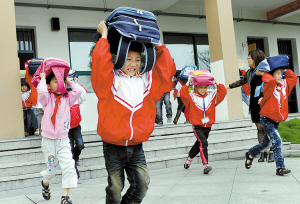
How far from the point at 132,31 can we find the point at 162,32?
10315mm

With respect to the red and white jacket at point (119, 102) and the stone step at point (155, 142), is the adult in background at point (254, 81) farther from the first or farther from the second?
the red and white jacket at point (119, 102)

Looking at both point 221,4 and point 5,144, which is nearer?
point 5,144

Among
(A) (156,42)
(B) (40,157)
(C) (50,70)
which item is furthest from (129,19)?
(B) (40,157)

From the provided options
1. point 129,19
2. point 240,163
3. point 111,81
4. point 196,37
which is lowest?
point 240,163

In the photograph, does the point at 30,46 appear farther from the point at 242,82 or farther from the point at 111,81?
the point at 111,81

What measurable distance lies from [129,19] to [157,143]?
5.04 metres

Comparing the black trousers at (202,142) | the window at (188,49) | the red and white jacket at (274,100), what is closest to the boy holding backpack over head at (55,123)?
the black trousers at (202,142)

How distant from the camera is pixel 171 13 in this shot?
12.8 metres

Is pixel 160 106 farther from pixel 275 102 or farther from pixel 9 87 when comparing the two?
pixel 275 102

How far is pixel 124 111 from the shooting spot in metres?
2.82

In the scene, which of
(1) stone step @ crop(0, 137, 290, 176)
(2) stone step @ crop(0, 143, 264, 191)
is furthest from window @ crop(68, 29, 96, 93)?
(2) stone step @ crop(0, 143, 264, 191)

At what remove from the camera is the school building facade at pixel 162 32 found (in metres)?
7.40

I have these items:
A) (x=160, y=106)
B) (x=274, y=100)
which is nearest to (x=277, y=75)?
(x=274, y=100)

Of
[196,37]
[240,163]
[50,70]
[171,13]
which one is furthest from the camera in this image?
[196,37]
